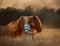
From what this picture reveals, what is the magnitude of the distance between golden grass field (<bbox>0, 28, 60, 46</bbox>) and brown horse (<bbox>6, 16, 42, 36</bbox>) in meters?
0.08

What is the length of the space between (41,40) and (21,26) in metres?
0.37

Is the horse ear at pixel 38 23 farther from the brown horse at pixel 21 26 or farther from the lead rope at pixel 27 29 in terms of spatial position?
the lead rope at pixel 27 29

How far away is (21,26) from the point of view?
2600mm

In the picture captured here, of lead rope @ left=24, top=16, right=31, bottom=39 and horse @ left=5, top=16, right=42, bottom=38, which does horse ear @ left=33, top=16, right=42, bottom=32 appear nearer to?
horse @ left=5, top=16, right=42, bottom=38

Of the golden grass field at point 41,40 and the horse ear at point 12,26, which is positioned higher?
the horse ear at point 12,26

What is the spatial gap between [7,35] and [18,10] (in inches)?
16.7

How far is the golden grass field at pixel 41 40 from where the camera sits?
253 cm

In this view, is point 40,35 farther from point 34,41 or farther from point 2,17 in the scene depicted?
point 2,17

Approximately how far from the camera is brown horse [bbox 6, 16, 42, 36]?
8.46 feet

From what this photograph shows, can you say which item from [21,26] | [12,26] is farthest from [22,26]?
[12,26]

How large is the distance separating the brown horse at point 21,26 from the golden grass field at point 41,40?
0.08 m

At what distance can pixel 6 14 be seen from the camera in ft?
8.64


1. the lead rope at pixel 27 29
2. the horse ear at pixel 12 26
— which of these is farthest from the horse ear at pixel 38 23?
the horse ear at pixel 12 26

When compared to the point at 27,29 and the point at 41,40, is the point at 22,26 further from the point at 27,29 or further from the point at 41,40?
the point at 41,40
